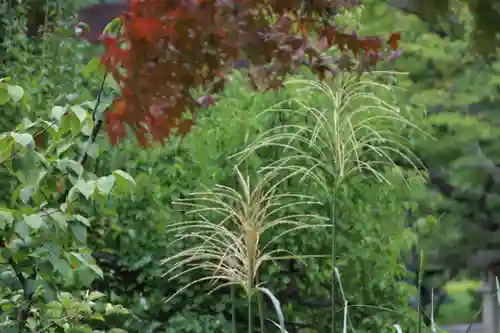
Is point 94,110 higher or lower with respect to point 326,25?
Answer: lower

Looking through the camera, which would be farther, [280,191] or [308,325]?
[308,325]

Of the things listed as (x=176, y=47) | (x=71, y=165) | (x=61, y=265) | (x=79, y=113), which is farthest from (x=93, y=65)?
(x=176, y=47)

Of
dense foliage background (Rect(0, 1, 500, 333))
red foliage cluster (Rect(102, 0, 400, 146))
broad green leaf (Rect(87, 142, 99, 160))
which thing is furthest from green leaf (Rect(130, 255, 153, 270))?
red foliage cluster (Rect(102, 0, 400, 146))

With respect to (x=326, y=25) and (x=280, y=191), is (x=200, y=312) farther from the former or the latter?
(x=326, y=25)

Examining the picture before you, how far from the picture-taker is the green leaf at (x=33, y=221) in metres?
2.11

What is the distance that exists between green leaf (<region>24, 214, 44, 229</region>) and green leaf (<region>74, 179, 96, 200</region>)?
0.13m

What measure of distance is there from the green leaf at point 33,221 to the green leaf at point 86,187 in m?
0.13

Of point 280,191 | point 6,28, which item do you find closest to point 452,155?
point 280,191

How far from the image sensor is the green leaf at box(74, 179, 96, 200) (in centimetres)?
214

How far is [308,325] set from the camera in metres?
3.79

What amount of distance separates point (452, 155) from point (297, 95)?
163cm

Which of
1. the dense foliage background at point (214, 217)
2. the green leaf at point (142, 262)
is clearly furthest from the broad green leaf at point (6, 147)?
the green leaf at point (142, 262)

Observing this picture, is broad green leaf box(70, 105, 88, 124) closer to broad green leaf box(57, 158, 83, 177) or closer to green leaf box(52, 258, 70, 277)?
broad green leaf box(57, 158, 83, 177)

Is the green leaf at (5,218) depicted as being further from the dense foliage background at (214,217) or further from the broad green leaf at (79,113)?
the broad green leaf at (79,113)
